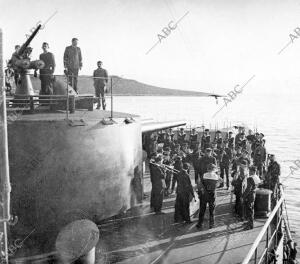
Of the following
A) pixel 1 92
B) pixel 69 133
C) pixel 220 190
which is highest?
pixel 1 92

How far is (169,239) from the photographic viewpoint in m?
8.74

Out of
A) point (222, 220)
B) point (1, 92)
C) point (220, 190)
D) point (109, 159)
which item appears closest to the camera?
point (1, 92)

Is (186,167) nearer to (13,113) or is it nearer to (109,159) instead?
(109,159)

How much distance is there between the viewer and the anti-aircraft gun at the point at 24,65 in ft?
31.2

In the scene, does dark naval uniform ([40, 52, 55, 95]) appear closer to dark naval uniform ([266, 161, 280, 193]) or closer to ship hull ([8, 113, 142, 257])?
ship hull ([8, 113, 142, 257])

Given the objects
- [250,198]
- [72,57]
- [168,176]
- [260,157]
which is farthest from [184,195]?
[260,157]

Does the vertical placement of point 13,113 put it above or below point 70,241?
above

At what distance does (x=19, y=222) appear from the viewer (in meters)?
8.40

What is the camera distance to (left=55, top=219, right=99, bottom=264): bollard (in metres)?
6.79

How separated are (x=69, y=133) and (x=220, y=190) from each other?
22.6 ft

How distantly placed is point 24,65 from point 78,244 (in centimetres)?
493

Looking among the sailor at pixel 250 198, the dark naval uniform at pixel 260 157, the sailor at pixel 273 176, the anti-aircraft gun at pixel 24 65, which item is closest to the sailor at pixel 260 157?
the dark naval uniform at pixel 260 157

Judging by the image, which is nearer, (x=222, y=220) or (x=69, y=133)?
(x=69, y=133)

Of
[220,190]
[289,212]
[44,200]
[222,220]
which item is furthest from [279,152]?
[44,200]
